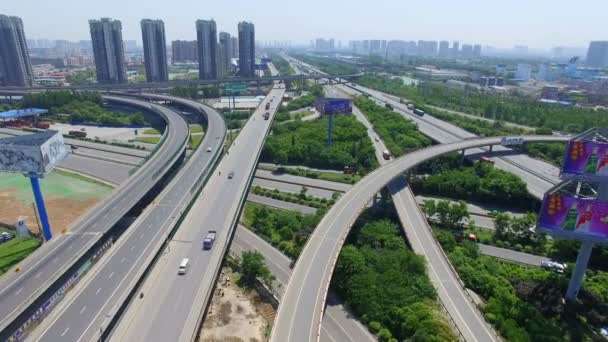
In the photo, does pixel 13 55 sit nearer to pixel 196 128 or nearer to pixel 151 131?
pixel 151 131

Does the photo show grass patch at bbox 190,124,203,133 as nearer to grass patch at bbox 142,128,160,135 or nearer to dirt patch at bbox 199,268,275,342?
grass patch at bbox 142,128,160,135

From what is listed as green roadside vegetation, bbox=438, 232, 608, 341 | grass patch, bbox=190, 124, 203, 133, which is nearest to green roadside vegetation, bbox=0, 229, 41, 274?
green roadside vegetation, bbox=438, 232, 608, 341

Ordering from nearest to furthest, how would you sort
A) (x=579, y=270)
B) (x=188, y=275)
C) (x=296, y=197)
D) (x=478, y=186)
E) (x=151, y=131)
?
(x=188, y=275), (x=579, y=270), (x=296, y=197), (x=478, y=186), (x=151, y=131)

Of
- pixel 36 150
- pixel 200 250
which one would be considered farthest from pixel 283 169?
pixel 36 150

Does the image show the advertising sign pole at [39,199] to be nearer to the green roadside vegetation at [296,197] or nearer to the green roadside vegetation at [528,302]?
the green roadside vegetation at [296,197]

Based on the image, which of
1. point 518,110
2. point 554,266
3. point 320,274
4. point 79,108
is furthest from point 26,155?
point 518,110
